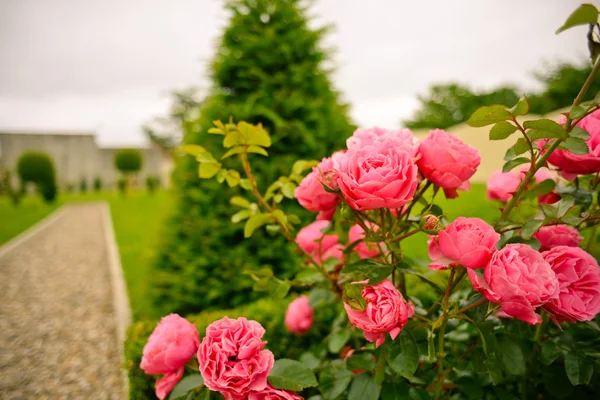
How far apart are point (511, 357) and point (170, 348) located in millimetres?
1108

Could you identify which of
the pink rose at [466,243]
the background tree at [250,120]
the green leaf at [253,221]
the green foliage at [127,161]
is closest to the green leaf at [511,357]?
the pink rose at [466,243]

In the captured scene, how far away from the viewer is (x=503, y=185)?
4.76 feet

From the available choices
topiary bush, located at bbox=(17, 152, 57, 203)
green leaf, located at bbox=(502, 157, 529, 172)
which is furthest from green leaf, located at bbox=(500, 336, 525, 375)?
topiary bush, located at bbox=(17, 152, 57, 203)

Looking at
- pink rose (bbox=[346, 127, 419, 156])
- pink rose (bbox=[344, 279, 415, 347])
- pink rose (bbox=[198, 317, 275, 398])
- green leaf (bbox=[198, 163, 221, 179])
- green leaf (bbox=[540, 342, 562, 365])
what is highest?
pink rose (bbox=[346, 127, 419, 156])

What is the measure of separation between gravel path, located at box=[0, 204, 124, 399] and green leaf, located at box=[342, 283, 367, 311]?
2702 millimetres

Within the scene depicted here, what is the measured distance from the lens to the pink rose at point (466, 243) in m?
0.81

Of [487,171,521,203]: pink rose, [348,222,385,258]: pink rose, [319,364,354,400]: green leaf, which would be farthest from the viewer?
[487,171,521,203]: pink rose

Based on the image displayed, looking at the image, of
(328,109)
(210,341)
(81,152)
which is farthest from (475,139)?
(81,152)

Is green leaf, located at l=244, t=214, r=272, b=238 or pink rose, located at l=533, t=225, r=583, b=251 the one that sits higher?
green leaf, located at l=244, t=214, r=272, b=238

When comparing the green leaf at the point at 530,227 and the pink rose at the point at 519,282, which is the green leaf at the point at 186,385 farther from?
the green leaf at the point at 530,227

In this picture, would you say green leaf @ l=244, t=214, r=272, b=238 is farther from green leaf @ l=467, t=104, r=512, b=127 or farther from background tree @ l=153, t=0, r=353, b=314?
background tree @ l=153, t=0, r=353, b=314

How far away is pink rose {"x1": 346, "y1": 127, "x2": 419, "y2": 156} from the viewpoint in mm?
918

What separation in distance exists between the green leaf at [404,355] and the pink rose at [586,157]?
2.33ft

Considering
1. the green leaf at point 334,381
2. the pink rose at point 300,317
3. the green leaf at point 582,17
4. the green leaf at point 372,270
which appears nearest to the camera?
the green leaf at point 582,17
